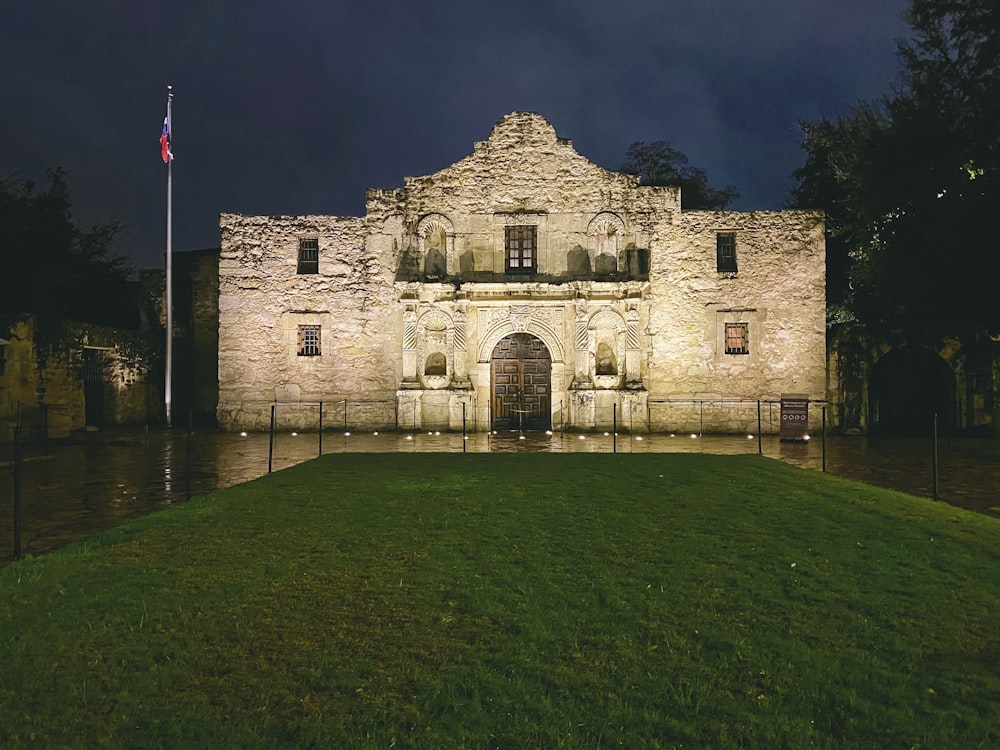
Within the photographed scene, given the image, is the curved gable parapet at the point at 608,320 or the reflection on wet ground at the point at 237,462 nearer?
the reflection on wet ground at the point at 237,462

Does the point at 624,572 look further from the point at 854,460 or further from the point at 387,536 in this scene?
the point at 854,460

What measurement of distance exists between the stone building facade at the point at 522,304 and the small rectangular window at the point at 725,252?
6cm

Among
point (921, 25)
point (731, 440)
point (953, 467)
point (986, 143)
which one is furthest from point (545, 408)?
point (921, 25)

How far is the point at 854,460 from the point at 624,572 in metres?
10.6

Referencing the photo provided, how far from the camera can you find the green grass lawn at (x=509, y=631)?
3.29 meters

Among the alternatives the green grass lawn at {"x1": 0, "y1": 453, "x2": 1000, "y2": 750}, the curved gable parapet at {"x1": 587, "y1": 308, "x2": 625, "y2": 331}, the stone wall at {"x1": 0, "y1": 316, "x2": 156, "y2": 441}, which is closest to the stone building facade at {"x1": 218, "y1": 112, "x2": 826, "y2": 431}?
the curved gable parapet at {"x1": 587, "y1": 308, "x2": 625, "y2": 331}

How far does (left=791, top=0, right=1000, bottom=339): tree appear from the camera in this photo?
58.4 feet

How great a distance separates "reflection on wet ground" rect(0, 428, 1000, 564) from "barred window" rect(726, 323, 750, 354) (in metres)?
2.98

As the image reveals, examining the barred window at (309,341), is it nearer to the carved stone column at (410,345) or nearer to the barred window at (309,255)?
the barred window at (309,255)

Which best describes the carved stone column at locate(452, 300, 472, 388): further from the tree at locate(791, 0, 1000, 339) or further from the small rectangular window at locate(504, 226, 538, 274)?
the tree at locate(791, 0, 1000, 339)

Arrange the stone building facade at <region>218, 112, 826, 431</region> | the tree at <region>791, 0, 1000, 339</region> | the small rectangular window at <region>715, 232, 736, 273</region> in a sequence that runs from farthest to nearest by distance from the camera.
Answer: the small rectangular window at <region>715, 232, 736, 273</region> → the stone building facade at <region>218, 112, 826, 431</region> → the tree at <region>791, 0, 1000, 339</region>

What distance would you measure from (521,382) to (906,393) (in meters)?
→ 12.2

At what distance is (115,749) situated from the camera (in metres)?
3.06

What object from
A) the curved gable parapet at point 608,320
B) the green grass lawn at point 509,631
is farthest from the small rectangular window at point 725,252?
the green grass lawn at point 509,631
